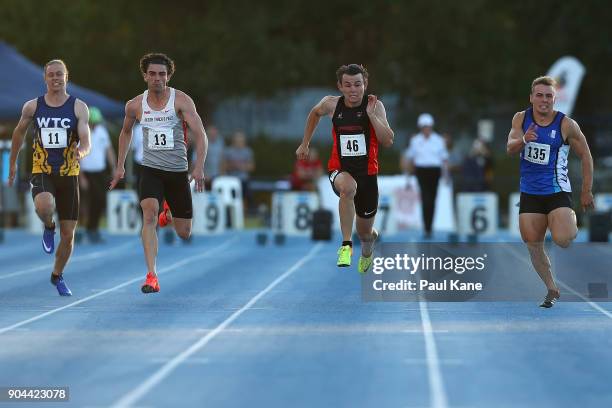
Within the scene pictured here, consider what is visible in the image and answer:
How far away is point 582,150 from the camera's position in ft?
37.3

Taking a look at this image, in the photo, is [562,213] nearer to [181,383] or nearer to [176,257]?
[181,383]

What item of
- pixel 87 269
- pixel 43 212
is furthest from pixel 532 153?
pixel 87 269

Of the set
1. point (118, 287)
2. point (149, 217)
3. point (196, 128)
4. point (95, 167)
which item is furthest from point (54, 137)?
point (95, 167)

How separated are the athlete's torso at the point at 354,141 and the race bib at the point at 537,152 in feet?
5.67

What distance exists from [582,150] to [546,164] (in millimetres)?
300

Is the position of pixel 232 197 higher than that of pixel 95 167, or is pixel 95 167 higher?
pixel 95 167

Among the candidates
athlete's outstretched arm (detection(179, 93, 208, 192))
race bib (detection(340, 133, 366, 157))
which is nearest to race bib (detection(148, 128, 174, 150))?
athlete's outstretched arm (detection(179, 93, 208, 192))

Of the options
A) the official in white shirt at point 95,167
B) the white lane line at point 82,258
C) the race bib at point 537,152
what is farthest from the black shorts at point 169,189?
the official in white shirt at point 95,167

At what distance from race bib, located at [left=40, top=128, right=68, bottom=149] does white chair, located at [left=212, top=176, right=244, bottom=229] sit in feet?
48.5

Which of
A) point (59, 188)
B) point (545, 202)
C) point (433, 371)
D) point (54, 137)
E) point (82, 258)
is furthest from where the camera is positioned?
point (82, 258)

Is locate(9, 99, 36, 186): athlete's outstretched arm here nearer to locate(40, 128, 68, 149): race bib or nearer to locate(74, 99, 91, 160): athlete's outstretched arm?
locate(40, 128, 68, 149): race bib

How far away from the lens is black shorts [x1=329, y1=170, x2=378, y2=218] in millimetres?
13109

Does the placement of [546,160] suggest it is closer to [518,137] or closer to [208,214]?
[518,137]

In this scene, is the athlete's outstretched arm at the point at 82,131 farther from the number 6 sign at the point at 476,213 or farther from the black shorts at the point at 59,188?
the number 6 sign at the point at 476,213
